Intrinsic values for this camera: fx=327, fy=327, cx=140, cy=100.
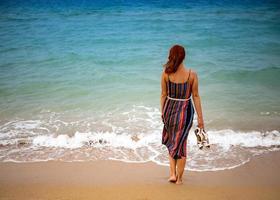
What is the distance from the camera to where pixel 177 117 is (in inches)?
147

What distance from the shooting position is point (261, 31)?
1502 centimetres

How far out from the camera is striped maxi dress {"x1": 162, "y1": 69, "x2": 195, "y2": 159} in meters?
3.62

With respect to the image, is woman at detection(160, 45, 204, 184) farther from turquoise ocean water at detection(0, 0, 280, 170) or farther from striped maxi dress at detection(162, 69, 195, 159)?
turquoise ocean water at detection(0, 0, 280, 170)

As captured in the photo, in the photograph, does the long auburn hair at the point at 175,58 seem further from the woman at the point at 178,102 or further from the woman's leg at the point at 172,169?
the woman's leg at the point at 172,169

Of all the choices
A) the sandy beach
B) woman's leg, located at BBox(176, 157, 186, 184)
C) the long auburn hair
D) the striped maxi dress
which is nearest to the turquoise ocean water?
the sandy beach

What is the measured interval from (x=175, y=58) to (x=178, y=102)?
531 millimetres

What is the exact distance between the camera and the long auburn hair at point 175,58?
11.1 ft

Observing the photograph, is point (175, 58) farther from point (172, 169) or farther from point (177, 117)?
point (172, 169)

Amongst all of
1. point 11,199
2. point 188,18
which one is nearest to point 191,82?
point 11,199

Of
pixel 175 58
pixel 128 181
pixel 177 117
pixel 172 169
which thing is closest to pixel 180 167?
pixel 172 169

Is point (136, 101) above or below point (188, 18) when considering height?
below

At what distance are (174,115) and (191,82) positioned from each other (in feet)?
1.41

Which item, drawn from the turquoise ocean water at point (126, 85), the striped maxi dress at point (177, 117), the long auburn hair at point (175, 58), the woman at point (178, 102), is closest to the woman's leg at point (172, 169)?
the woman at point (178, 102)

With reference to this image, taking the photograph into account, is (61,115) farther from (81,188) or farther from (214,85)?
(214,85)
